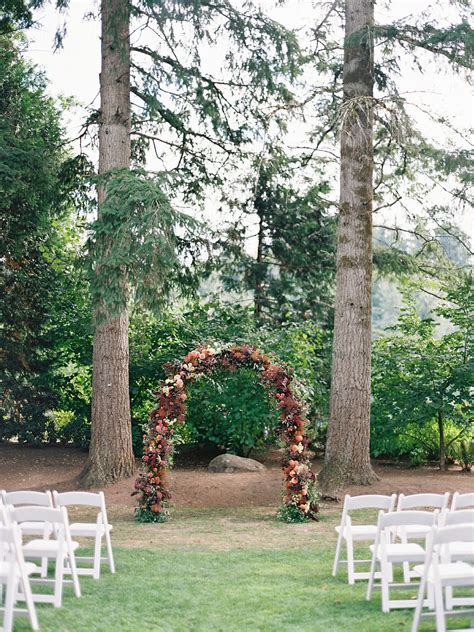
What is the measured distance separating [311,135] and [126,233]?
15.6 feet

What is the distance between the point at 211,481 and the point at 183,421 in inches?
108

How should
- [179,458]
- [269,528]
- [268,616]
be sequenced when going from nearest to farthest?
[268,616]
[269,528]
[179,458]

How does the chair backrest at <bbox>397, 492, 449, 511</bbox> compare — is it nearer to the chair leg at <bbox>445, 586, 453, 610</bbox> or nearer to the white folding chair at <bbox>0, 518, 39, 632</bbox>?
the chair leg at <bbox>445, 586, 453, 610</bbox>

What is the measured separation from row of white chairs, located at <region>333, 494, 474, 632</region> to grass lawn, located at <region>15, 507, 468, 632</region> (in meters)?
→ 0.19

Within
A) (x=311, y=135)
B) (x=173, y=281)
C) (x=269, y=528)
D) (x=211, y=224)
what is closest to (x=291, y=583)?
(x=269, y=528)

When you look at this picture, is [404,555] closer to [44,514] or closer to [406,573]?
[406,573]

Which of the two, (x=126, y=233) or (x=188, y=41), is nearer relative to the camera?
(x=126, y=233)

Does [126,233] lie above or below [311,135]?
below

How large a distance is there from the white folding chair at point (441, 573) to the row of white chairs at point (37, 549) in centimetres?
275

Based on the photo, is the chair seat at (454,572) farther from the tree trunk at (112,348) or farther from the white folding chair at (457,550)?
the tree trunk at (112,348)

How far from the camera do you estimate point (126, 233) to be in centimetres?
1347

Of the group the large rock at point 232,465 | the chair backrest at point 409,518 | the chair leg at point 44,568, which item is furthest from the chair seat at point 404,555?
the large rock at point 232,465

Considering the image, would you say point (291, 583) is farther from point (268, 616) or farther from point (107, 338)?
point (107, 338)

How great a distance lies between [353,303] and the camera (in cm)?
1421
